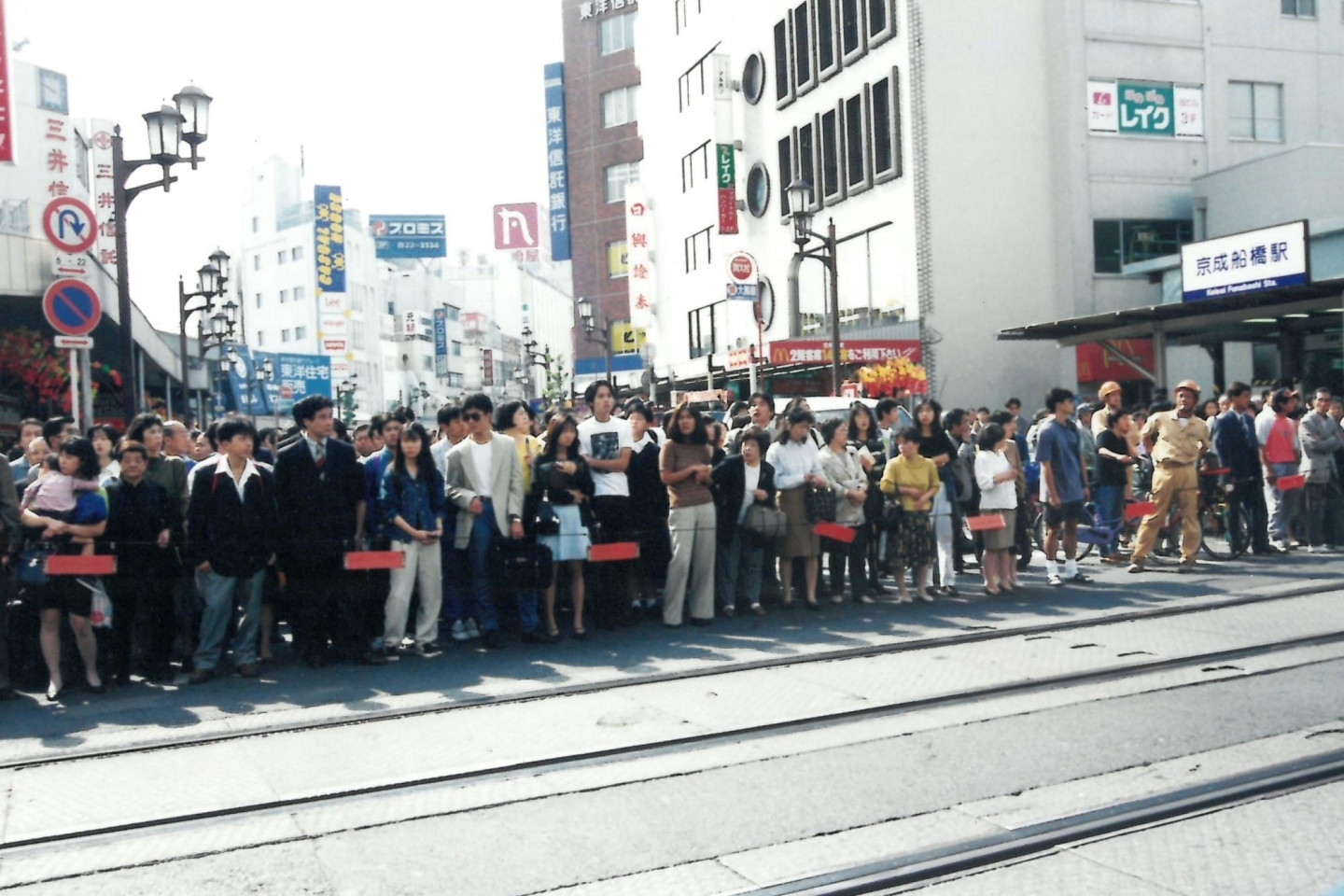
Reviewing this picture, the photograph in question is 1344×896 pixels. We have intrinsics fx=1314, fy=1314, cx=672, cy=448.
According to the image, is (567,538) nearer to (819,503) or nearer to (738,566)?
(738,566)

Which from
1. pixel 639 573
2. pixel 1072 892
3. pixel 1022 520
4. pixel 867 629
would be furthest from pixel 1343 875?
pixel 1022 520

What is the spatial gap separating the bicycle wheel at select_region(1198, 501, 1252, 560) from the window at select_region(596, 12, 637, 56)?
5581 centimetres

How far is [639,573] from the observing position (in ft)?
37.9

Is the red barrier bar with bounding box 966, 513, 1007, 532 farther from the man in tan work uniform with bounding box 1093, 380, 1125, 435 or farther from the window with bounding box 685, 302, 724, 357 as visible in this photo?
the window with bounding box 685, 302, 724, 357

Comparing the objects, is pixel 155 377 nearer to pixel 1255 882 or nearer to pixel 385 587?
pixel 385 587

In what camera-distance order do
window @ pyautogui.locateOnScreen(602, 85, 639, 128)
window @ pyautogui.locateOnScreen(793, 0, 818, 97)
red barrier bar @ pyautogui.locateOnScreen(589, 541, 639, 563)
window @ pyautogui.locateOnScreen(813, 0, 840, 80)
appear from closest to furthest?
1. red barrier bar @ pyautogui.locateOnScreen(589, 541, 639, 563)
2. window @ pyautogui.locateOnScreen(813, 0, 840, 80)
3. window @ pyautogui.locateOnScreen(793, 0, 818, 97)
4. window @ pyautogui.locateOnScreen(602, 85, 639, 128)

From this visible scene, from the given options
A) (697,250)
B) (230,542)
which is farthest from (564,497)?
(697,250)

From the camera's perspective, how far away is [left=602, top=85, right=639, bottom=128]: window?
6644 centimetres

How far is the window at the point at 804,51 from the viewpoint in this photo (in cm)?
3838

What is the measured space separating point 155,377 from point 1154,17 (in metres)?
27.8

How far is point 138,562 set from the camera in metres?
9.38

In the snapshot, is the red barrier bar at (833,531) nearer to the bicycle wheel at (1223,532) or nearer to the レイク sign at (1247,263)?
the bicycle wheel at (1223,532)

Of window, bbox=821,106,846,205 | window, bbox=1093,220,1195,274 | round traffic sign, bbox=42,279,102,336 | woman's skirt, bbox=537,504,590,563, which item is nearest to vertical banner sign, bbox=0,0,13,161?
round traffic sign, bbox=42,279,102,336

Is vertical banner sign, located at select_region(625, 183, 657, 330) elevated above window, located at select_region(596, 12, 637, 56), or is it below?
below
